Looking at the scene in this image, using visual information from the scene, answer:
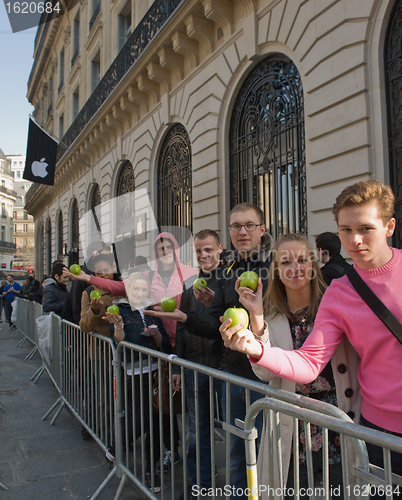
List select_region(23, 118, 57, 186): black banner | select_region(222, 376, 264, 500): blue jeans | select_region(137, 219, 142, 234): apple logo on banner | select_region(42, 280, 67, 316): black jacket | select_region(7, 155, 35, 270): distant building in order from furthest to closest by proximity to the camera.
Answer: select_region(7, 155, 35, 270): distant building, select_region(23, 118, 57, 186): black banner, select_region(137, 219, 142, 234): apple logo on banner, select_region(42, 280, 67, 316): black jacket, select_region(222, 376, 264, 500): blue jeans

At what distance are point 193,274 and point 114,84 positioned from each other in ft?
39.9

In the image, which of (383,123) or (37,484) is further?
(383,123)

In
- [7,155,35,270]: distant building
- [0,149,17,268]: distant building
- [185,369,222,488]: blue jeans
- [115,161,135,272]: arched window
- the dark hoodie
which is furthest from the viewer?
[7,155,35,270]: distant building

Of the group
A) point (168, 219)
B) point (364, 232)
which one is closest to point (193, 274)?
point (364, 232)

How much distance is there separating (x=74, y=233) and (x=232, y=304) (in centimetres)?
2119

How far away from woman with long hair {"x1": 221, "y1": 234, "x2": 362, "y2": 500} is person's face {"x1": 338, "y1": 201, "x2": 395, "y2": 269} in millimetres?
445

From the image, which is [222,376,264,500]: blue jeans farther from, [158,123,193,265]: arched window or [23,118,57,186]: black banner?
[23,118,57,186]: black banner

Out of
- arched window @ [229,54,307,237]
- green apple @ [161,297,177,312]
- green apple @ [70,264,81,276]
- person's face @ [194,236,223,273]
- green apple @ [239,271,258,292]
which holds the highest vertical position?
arched window @ [229,54,307,237]

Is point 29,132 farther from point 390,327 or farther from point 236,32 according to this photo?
point 390,327

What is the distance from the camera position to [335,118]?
5.94 metres

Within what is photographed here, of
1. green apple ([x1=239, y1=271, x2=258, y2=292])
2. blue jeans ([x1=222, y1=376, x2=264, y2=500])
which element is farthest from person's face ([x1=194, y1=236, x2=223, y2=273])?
green apple ([x1=239, y1=271, x2=258, y2=292])

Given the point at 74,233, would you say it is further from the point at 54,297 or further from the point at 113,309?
the point at 113,309

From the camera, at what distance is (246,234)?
274cm

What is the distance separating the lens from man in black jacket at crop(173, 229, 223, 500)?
301 cm
